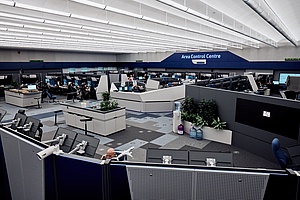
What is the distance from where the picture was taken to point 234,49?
16.2 m

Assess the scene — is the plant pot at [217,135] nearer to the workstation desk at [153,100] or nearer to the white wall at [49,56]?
the workstation desk at [153,100]

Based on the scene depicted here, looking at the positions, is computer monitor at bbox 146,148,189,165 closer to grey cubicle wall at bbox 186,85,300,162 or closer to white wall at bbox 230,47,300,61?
grey cubicle wall at bbox 186,85,300,162

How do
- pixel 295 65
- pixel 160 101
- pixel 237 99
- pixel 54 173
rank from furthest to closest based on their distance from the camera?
pixel 295 65 < pixel 160 101 < pixel 237 99 < pixel 54 173

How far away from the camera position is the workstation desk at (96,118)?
6.12 meters

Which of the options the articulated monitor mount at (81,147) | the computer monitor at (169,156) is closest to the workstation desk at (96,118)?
the articulated monitor mount at (81,147)

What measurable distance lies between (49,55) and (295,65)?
1850 cm

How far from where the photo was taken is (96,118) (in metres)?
6.21

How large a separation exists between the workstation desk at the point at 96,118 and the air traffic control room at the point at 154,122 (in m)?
0.03

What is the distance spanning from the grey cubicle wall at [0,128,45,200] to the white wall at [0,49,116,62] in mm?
15886

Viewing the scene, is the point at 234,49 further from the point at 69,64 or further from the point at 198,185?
the point at 198,185

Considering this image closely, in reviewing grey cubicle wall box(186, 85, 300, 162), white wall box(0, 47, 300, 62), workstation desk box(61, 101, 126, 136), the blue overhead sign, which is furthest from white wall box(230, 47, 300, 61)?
workstation desk box(61, 101, 126, 136)

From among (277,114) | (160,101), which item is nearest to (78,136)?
(277,114)

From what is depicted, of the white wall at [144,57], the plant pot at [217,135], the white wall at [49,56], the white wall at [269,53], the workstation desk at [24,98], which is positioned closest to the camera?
the plant pot at [217,135]

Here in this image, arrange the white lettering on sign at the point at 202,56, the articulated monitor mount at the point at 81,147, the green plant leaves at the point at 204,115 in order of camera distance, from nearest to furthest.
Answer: the articulated monitor mount at the point at 81,147
the green plant leaves at the point at 204,115
the white lettering on sign at the point at 202,56
